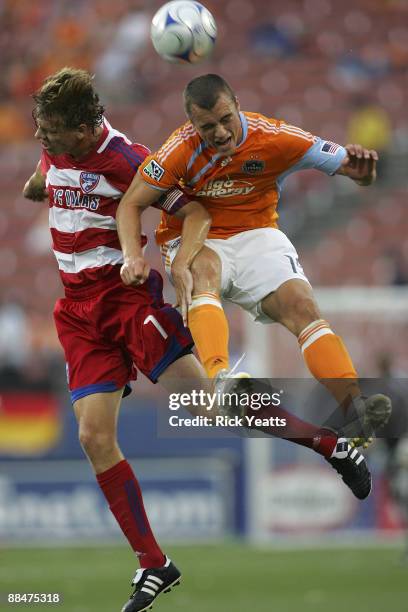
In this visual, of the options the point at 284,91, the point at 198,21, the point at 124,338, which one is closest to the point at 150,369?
the point at 124,338

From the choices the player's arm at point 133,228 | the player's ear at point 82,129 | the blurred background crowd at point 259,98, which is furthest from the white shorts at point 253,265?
the blurred background crowd at point 259,98

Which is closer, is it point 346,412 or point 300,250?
point 346,412

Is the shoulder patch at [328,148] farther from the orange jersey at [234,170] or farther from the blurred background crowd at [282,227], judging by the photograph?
the blurred background crowd at [282,227]

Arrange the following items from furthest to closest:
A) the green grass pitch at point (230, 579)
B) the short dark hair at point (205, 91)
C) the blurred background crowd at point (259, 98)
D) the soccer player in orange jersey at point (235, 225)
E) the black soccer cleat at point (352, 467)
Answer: the blurred background crowd at point (259, 98) < the green grass pitch at point (230, 579) < the black soccer cleat at point (352, 467) < the soccer player in orange jersey at point (235, 225) < the short dark hair at point (205, 91)

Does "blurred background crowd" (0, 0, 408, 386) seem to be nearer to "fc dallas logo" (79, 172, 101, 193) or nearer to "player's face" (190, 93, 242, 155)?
"fc dallas logo" (79, 172, 101, 193)

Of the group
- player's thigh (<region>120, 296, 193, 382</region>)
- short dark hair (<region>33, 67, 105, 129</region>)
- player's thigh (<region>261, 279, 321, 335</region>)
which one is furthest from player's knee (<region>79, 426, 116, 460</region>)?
short dark hair (<region>33, 67, 105, 129</region>)

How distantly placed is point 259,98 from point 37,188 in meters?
12.8

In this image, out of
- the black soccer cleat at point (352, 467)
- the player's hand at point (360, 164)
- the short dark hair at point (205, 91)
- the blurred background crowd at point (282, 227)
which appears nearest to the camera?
the short dark hair at point (205, 91)

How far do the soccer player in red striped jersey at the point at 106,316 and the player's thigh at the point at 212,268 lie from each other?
201 mm

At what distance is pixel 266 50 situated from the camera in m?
20.2

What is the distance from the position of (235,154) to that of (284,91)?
13.4 m

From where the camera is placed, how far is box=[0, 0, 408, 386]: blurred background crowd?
17.5 metres

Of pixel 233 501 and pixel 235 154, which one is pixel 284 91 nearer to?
pixel 233 501

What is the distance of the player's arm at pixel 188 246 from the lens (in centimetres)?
641
